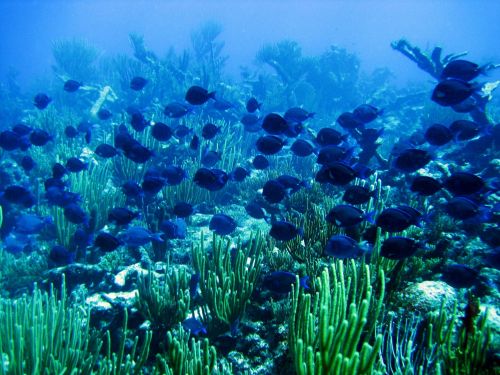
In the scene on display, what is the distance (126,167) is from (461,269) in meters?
8.51

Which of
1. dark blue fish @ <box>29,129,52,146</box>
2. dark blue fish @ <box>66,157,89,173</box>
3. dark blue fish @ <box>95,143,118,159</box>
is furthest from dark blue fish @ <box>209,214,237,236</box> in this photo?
dark blue fish @ <box>29,129,52,146</box>

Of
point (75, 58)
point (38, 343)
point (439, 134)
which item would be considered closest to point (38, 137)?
point (38, 343)

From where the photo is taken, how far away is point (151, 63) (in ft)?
63.1

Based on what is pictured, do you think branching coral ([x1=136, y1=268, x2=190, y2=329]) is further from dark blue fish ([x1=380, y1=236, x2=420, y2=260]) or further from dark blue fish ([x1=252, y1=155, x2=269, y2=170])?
dark blue fish ([x1=252, y1=155, x2=269, y2=170])

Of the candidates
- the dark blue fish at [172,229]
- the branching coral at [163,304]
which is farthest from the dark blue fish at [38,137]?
the branching coral at [163,304]

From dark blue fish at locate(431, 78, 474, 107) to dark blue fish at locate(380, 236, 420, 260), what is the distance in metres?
2.69

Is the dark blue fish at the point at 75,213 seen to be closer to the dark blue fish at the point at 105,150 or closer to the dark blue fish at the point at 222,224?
the dark blue fish at the point at 105,150

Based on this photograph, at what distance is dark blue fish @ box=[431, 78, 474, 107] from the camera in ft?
15.6

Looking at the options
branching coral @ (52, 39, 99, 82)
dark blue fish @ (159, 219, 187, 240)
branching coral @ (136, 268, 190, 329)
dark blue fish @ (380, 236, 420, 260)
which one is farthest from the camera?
branching coral @ (52, 39, 99, 82)

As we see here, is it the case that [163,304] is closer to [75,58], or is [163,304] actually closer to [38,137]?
[38,137]

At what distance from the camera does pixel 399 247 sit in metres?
3.53

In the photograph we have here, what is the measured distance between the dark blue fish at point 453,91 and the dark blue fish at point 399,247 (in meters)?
2.69

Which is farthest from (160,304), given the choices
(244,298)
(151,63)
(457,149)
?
A: (151,63)

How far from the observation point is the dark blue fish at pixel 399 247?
3.52m
